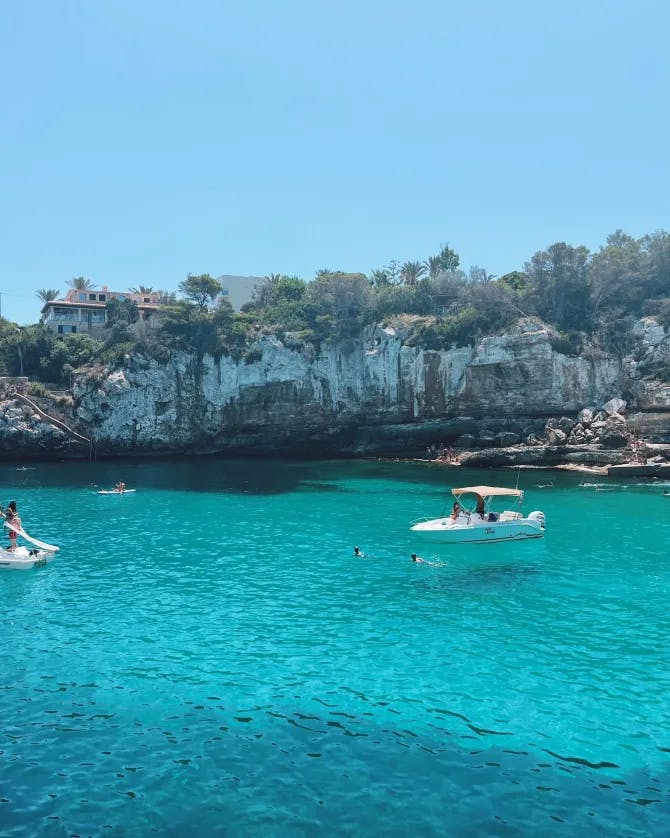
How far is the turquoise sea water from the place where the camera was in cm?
977

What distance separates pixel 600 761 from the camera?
11016 millimetres

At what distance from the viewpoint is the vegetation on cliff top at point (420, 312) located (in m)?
58.2

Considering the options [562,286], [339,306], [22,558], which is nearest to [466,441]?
[562,286]

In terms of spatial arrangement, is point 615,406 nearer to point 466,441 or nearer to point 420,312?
point 466,441

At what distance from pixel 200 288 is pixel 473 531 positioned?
1931 inches

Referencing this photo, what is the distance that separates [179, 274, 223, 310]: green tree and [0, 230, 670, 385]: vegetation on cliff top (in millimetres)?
108

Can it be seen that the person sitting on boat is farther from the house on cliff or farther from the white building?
the white building

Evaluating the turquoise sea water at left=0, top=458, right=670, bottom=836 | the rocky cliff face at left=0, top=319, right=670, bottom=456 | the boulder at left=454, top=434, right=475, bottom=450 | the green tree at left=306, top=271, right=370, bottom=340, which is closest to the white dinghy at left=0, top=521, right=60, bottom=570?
the turquoise sea water at left=0, top=458, right=670, bottom=836

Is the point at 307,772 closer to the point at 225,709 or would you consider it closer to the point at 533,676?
the point at 225,709

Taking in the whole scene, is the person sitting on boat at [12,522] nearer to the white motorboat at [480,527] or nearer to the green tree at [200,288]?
the white motorboat at [480,527]

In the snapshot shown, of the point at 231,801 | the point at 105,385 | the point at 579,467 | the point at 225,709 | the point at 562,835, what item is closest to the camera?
the point at 562,835

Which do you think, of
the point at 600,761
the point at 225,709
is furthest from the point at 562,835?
the point at 225,709

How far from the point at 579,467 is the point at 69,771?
47.1 m

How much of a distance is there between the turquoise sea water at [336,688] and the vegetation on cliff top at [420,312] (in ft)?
109
